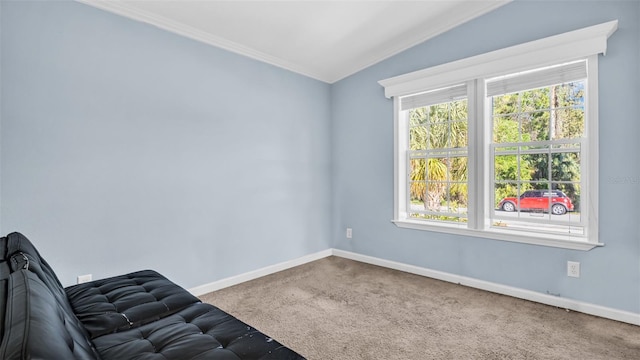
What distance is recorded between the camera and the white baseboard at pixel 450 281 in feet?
7.99

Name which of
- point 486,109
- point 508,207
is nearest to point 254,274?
point 508,207

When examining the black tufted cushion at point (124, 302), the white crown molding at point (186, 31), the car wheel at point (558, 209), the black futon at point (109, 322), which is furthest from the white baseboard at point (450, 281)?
the white crown molding at point (186, 31)

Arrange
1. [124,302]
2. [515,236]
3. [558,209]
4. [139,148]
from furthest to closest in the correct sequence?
[515,236], [558,209], [139,148], [124,302]

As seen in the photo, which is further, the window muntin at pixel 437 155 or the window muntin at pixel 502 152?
the window muntin at pixel 437 155

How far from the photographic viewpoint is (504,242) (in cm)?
293

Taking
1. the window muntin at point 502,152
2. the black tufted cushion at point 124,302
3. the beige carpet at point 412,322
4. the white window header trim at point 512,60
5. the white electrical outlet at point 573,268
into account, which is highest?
the white window header trim at point 512,60

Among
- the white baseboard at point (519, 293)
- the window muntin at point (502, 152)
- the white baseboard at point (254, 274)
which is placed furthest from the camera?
the white baseboard at point (254, 274)

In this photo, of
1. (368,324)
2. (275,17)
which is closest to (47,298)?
(368,324)

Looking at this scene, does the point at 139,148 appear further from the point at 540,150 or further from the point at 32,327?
the point at 540,150

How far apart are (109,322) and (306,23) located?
2.77m

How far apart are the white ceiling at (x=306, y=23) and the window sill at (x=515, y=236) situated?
6.69 feet

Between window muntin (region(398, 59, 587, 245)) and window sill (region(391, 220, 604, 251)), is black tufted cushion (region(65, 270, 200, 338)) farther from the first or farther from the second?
window muntin (region(398, 59, 587, 245))

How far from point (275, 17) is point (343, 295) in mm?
2624

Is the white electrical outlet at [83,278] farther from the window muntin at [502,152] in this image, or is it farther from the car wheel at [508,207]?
the car wheel at [508,207]
